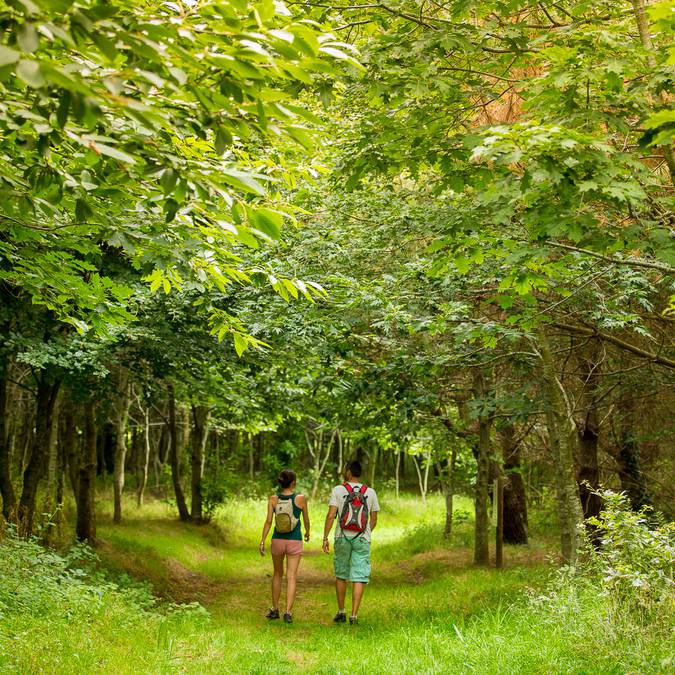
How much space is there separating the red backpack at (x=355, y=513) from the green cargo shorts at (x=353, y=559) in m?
0.13

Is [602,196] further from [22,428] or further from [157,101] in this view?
[22,428]

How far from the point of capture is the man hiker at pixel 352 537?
8906 mm

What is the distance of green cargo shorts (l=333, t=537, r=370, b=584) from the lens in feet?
29.2

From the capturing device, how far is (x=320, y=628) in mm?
8703

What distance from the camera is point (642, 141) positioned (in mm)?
3693

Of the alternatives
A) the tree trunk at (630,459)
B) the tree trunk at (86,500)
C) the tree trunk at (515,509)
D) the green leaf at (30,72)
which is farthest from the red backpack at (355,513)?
the green leaf at (30,72)

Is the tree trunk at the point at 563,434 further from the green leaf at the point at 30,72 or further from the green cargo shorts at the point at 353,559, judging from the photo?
the green leaf at the point at 30,72

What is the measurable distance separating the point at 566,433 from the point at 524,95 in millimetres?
5287

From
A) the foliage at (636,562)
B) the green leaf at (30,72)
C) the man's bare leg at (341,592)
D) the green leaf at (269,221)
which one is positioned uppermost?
the green leaf at (30,72)

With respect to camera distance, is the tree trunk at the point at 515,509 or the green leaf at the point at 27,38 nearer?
the green leaf at the point at 27,38

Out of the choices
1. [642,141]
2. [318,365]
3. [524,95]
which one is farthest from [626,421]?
[642,141]

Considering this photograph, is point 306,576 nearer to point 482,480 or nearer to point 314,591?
point 314,591

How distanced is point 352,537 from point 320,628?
1.15 meters

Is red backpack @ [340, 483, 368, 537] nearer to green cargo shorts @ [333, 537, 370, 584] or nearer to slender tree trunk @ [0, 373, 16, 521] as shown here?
green cargo shorts @ [333, 537, 370, 584]
